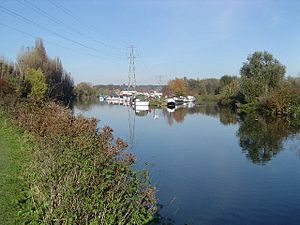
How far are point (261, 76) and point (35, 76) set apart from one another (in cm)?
3393

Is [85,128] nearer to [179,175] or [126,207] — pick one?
[179,175]

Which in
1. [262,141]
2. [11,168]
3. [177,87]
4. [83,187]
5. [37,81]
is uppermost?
[37,81]

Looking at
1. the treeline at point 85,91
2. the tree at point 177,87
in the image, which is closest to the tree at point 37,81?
the treeline at point 85,91

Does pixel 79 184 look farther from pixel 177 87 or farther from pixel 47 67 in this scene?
pixel 177 87

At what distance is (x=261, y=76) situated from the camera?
198 ft

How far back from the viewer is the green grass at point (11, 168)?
7695 millimetres

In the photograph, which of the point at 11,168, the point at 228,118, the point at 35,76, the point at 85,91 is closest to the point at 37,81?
the point at 35,76

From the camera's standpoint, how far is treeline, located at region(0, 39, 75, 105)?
33.7m

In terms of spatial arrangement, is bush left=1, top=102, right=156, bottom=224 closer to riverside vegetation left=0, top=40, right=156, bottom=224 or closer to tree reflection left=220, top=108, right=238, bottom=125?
riverside vegetation left=0, top=40, right=156, bottom=224

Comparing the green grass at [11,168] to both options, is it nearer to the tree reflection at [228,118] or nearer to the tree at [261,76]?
the tree reflection at [228,118]

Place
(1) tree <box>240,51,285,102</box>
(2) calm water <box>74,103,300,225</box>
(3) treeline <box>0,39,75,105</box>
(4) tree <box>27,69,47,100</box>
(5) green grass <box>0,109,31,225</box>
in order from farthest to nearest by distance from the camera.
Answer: (1) tree <box>240,51,285,102</box>, (4) tree <box>27,69,47,100</box>, (3) treeline <box>0,39,75,105</box>, (2) calm water <box>74,103,300,225</box>, (5) green grass <box>0,109,31,225</box>

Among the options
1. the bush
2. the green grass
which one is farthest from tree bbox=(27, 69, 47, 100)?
the bush

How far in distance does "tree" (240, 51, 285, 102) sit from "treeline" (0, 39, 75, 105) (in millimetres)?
27889

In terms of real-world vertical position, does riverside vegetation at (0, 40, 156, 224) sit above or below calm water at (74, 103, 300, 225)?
above
